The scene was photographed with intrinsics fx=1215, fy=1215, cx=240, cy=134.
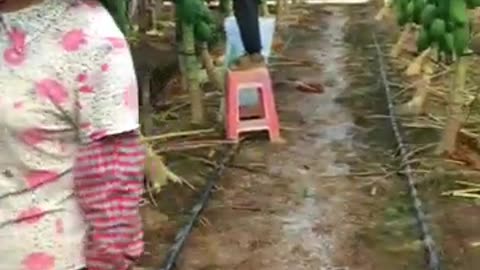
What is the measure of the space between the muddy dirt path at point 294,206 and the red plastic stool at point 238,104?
0.11 m

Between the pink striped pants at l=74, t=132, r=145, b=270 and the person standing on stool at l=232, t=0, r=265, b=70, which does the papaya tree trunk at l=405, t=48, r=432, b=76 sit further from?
the pink striped pants at l=74, t=132, r=145, b=270

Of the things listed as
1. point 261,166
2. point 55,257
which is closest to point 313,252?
point 261,166

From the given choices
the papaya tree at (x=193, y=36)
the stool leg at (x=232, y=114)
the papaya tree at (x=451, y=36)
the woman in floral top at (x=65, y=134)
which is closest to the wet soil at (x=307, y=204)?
the stool leg at (x=232, y=114)

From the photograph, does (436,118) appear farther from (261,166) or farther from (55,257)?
(55,257)

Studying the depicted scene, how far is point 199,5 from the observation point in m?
6.35

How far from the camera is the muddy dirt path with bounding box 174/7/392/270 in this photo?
15.7 ft

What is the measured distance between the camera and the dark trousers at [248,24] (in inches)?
277

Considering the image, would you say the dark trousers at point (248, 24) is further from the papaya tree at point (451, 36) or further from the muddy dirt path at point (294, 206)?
the papaya tree at point (451, 36)

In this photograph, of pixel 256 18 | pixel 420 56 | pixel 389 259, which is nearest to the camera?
pixel 389 259

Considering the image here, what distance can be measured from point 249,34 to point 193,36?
0.34 metres

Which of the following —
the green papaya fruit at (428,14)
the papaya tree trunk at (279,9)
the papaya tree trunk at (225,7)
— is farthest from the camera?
the papaya tree trunk at (279,9)

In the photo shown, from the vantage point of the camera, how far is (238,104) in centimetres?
692

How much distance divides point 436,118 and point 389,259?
8.56 feet

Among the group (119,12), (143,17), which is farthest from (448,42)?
(143,17)
